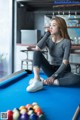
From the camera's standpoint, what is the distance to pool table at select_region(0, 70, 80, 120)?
1465 millimetres

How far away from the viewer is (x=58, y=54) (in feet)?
8.73

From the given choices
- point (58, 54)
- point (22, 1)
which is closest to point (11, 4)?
point (22, 1)

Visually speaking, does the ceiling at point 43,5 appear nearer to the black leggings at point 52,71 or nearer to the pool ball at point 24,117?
the black leggings at point 52,71

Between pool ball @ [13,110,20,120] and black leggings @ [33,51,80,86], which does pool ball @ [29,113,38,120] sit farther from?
black leggings @ [33,51,80,86]

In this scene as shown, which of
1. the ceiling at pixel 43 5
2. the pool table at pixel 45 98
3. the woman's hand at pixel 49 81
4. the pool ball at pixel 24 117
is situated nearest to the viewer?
the pool ball at pixel 24 117

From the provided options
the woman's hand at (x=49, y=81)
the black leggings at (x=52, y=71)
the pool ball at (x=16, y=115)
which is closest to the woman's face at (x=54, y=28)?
the black leggings at (x=52, y=71)

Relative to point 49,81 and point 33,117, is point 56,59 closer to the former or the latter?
point 49,81

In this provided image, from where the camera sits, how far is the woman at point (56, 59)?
2379mm

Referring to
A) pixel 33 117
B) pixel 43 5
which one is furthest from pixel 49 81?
pixel 43 5

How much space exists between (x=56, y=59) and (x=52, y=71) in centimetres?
17

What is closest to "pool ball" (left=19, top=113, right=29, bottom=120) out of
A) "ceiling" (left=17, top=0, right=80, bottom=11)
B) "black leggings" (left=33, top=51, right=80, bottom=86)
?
"black leggings" (left=33, top=51, right=80, bottom=86)

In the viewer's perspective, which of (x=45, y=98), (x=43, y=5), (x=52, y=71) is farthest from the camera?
(x=43, y=5)

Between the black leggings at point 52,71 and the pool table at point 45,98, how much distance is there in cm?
14

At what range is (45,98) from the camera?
1.80 m
